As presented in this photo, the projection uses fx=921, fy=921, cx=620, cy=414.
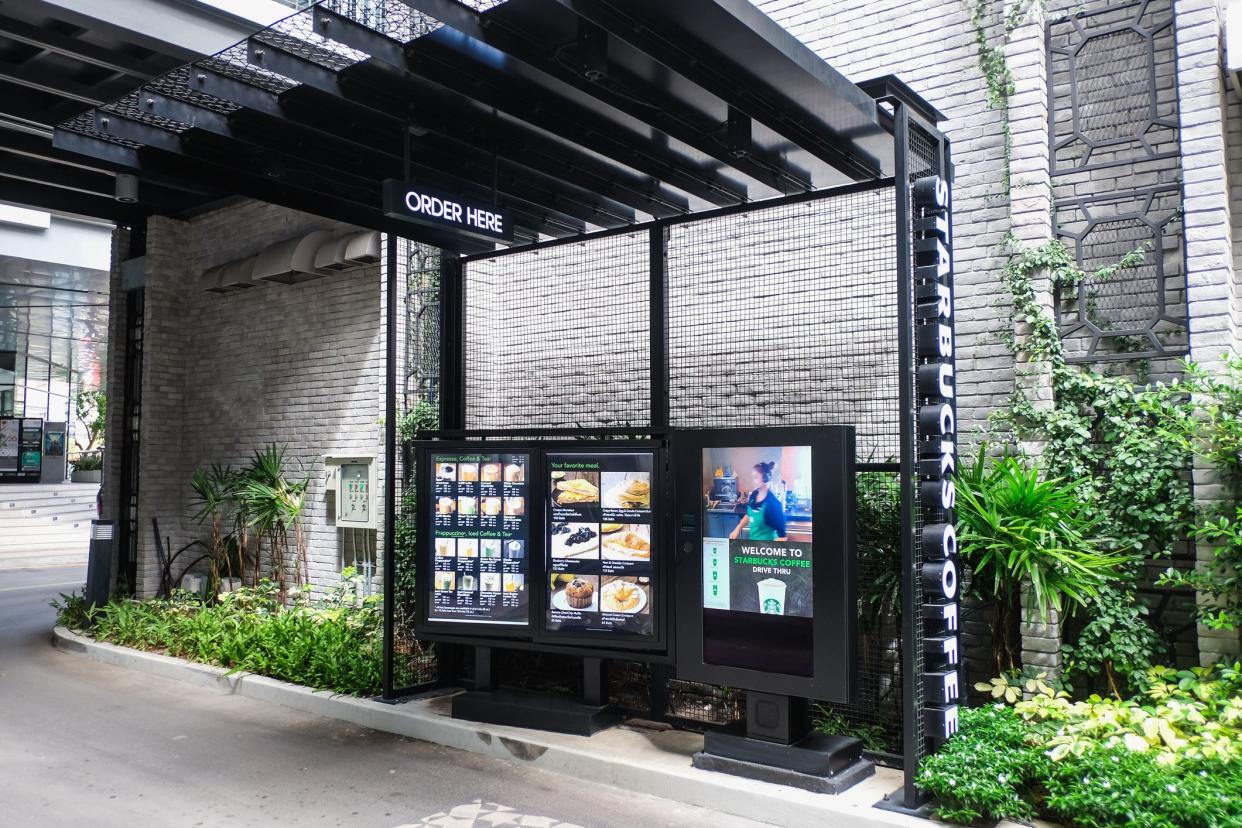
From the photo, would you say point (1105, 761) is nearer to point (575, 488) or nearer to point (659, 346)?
point (575, 488)

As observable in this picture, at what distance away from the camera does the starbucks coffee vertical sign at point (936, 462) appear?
479 centimetres

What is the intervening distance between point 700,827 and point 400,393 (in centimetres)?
547

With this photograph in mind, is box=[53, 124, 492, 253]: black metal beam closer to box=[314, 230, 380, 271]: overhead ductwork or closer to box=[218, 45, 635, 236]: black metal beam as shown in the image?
box=[218, 45, 635, 236]: black metal beam

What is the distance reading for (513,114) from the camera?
213 inches

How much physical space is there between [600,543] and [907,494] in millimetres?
2078

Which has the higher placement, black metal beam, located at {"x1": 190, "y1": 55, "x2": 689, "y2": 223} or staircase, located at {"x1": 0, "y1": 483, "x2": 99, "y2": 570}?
A: black metal beam, located at {"x1": 190, "y1": 55, "x2": 689, "y2": 223}

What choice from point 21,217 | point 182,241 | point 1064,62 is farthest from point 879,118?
point 21,217

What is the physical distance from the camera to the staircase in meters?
21.2

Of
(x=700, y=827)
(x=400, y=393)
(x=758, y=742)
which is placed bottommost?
→ (x=700, y=827)

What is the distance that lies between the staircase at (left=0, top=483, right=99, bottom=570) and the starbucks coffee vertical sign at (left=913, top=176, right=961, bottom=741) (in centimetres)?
1849

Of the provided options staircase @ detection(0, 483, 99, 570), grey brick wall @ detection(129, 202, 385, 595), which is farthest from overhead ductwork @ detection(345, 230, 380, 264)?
staircase @ detection(0, 483, 99, 570)

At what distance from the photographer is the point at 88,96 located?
862 cm

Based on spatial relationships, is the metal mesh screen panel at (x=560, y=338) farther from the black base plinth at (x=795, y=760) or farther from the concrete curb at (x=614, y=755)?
the black base plinth at (x=795, y=760)

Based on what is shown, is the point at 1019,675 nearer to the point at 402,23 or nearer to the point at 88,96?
the point at 402,23
